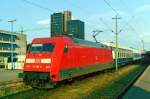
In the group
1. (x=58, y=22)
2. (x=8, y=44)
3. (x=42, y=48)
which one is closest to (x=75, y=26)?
(x=58, y=22)

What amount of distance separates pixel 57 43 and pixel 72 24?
15490mm

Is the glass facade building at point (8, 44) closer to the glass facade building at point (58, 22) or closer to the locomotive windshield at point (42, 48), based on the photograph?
the glass facade building at point (58, 22)

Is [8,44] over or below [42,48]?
over

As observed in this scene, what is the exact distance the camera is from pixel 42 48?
65.8 ft

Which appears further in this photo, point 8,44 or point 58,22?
point 8,44

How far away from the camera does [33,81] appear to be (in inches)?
749

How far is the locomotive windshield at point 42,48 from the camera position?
64.6 ft

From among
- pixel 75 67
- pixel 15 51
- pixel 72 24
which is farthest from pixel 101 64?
pixel 15 51

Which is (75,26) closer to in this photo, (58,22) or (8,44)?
(58,22)

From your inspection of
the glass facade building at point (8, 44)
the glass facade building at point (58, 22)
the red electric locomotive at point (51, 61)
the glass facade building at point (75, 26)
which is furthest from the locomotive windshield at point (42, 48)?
the glass facade building at point (8, 44)

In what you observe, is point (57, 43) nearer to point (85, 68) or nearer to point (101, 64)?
point (85, 68)

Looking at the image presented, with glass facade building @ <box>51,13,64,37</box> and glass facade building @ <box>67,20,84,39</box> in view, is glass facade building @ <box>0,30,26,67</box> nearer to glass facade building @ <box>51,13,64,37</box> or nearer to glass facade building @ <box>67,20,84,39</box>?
glass facade building @ <box>67,20,84,39</box>

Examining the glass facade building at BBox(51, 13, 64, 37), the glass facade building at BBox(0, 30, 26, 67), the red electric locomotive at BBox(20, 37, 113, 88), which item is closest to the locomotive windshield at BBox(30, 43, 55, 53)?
the red electric locomotive at BBox(20, 37, 113, 88)

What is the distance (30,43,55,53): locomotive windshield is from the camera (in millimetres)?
19675
